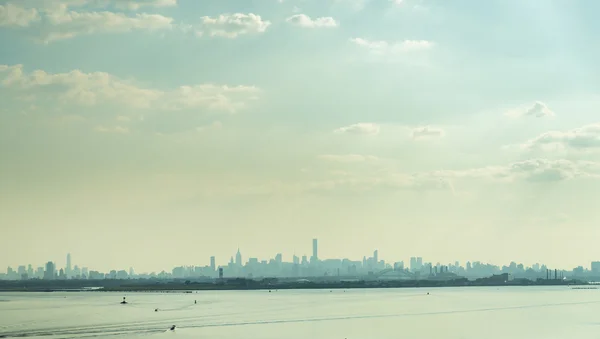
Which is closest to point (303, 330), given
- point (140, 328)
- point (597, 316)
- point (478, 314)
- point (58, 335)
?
point (140, 328)

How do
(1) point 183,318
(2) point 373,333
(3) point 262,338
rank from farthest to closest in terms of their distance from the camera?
(1) point 183,318 → (2) point 373,333 → (3) point 262,338

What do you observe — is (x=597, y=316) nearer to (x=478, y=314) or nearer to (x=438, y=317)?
(x=478, y=314)

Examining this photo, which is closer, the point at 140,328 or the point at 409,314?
the point at 140,328

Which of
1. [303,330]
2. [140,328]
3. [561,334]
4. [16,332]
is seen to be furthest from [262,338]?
[561,334]

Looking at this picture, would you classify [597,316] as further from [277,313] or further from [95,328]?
[95,328]

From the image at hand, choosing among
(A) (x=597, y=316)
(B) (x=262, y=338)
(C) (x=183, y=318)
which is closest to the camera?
(B) (x=262, y=338)

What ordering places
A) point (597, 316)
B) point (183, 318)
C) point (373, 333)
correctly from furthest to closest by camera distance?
1. point (597, 316)
2. point (183, 318)
3. point (373, 333)

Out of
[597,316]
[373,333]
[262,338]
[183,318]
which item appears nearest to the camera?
A: [262,338]

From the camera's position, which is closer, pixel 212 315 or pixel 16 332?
pixel 16 332
